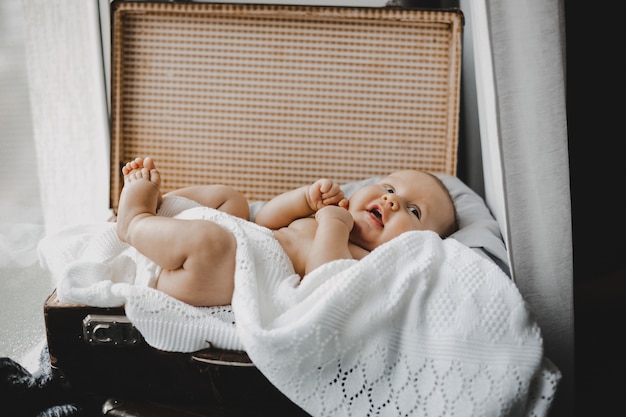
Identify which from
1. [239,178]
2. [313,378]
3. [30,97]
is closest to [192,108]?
[239,178]

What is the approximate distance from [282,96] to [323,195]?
0.32 meters

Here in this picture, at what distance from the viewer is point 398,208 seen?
35.1 inches

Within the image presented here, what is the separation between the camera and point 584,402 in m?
0.94

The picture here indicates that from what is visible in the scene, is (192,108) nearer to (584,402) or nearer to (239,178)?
(239,178)

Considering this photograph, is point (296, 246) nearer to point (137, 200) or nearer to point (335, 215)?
point (335, 215)

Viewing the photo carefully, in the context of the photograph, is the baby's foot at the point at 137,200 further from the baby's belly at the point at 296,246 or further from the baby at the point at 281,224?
the baby's belly at the point at 296,246

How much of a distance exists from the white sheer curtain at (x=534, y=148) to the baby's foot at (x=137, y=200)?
47cm

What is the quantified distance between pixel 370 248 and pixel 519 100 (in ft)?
1.19

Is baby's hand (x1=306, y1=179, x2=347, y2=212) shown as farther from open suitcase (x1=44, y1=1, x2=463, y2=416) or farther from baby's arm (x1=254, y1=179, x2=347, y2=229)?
open suitcase (x1=44, y1=1, x2=463, y2=416)

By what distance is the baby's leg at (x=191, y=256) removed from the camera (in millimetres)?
727

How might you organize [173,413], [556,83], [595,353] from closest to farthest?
[556,83] → [173,413] → [595,353]

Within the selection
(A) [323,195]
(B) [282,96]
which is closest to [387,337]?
(A) [323,195]

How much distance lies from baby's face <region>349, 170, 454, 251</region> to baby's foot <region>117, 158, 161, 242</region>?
306 millimetres

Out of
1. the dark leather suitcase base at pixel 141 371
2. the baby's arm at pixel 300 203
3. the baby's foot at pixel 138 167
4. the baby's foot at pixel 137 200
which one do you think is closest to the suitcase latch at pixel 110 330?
the dark leather suitcase base at pixel 141 371
